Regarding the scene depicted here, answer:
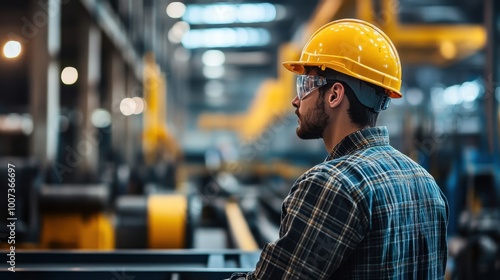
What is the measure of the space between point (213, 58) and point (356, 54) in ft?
99.9

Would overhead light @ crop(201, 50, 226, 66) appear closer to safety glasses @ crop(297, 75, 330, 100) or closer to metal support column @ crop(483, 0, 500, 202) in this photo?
metal support column @ crop(483, 0, 500, 202)

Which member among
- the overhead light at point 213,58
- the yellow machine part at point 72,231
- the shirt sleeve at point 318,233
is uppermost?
the overhead light at point 213,58

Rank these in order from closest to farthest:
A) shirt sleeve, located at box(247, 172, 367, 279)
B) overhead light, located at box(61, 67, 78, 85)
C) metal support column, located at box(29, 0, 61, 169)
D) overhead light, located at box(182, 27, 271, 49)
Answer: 1. shirt sleeve, located at box(247, 172, 367, 279)
2. metal support column, located at box(29, 0, 61, 169)
3. overhead light, located at box(61, 67, 78, 85)
4. overhead light, located at box(182, 27, 271, 49)

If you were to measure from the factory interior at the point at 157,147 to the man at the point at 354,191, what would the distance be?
Result: 2.69 ft

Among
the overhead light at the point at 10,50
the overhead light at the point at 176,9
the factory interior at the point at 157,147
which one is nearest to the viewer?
the factory interior at the point at 157,147

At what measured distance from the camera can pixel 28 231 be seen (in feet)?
15.0

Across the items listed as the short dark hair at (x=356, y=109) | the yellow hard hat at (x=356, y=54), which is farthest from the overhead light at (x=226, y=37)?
the short dark hair at (x=356, y=109)

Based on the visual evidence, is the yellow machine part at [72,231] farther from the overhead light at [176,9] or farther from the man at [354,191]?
the overhead light at [176,9]

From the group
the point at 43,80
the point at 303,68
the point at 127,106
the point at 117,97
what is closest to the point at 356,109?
the point at 303,68

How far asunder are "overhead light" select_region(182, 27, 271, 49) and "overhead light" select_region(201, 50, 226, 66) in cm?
219

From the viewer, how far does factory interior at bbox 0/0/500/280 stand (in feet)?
13.4

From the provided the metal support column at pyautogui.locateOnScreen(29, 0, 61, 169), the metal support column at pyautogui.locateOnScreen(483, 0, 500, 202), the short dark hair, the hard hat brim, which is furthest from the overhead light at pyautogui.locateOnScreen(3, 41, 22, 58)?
the metal support column at pyautogui.locateOnScreen(483, 0, 500, 202)

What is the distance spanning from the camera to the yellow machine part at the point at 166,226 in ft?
13.6

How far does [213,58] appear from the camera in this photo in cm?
3183
